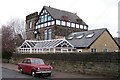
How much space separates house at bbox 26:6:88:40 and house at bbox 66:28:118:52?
589 centimetres

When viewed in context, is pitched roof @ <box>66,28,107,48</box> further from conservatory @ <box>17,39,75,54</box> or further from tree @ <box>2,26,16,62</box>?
tree @ <box>2,26,16,62</box>

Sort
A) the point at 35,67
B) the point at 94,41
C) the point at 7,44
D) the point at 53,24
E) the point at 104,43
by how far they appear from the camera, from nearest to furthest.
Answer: the point at 35,67
the point at 94,41
the point at 7,44
the point at 104,43
the point at 53,24

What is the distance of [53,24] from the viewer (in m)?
52.2

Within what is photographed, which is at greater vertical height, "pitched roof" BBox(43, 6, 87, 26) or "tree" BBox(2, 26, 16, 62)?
"pitched roof" BBox(43, 6, 87, 26)

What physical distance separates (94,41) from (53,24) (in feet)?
42.8

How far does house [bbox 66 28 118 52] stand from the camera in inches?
1651

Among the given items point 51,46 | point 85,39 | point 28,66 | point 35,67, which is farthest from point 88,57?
point 85,39

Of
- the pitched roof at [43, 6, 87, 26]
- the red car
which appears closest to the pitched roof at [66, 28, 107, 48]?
the pitched roof at [43, 6, 87, 26]

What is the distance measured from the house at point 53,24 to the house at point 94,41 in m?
5.89

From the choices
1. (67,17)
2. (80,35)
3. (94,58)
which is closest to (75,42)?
(80,35)

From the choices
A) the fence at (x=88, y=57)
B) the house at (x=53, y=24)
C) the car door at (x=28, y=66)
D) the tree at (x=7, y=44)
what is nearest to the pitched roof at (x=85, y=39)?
the house at (x=53, y=24)

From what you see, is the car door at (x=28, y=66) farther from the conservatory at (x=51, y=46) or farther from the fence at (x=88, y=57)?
the conservatory at (x=51, y=46)

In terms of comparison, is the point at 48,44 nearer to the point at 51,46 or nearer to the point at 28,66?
the point at 51,46

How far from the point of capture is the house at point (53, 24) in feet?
173
